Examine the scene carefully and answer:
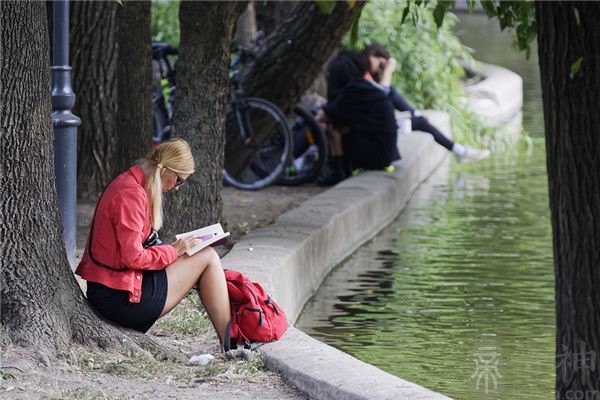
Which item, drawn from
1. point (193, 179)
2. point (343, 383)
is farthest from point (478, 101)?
point (343, 383)

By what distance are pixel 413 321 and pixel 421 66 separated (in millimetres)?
10799

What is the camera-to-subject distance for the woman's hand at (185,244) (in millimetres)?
6740

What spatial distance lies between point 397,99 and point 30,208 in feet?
28.5

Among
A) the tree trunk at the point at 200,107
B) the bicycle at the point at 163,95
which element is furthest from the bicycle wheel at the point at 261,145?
the tree trunk at the point at 200,107

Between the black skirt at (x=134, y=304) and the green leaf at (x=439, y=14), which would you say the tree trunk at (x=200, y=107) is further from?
the green leaf at (x=439, y=14)

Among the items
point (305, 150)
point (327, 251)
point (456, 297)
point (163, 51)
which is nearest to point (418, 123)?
point (305, 150)

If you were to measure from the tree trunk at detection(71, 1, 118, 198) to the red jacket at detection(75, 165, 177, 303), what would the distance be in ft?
14.6

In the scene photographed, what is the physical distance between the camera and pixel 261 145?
1311 cm

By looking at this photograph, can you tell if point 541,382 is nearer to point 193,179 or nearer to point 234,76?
point 193,179

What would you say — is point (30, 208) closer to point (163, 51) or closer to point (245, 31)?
point (163, 51)

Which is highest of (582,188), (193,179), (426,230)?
(582,188)

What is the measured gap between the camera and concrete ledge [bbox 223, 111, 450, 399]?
5875 millimetres

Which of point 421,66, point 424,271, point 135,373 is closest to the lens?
point 135,373

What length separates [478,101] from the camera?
20.7m
